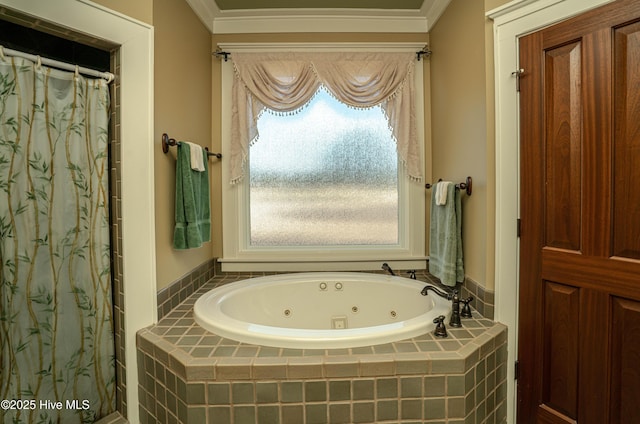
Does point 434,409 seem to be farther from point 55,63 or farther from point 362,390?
point 55,63

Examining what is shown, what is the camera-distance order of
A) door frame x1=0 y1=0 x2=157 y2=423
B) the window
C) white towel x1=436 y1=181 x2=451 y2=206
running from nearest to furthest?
door frame x1=0 y1=0 x2=157 y2=423 → white towel x1=436 y1=181 x2=451 y2=206 → the window

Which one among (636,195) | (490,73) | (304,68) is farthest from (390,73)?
(636,195)

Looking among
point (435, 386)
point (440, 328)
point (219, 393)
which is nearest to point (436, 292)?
point (440, 328)

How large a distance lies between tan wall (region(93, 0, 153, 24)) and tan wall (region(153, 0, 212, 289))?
4 centimetres

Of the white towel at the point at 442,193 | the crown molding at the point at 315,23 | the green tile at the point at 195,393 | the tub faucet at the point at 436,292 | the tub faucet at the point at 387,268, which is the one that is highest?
the crown molding at the point at 315,23

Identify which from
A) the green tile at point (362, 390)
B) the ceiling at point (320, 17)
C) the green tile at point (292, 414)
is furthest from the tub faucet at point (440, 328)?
the ceiling at point (320, 17)

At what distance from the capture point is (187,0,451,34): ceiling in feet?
6.77

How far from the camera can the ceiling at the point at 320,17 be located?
2.06 m

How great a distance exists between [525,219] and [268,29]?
211 centimetres

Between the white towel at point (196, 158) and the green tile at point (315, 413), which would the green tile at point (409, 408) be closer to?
the green tile at point (315, 413)

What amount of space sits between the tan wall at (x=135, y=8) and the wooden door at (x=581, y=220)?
185cm

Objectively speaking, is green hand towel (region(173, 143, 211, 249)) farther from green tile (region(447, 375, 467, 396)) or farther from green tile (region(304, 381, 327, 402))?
green tile (region(447, 375, 467, 396))

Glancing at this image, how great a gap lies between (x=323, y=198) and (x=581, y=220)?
1.52m

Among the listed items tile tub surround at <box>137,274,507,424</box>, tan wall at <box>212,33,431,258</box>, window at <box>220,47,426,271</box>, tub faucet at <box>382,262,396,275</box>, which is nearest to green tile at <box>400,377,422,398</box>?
tile tub surround at <box>137,274,507,424</box>
